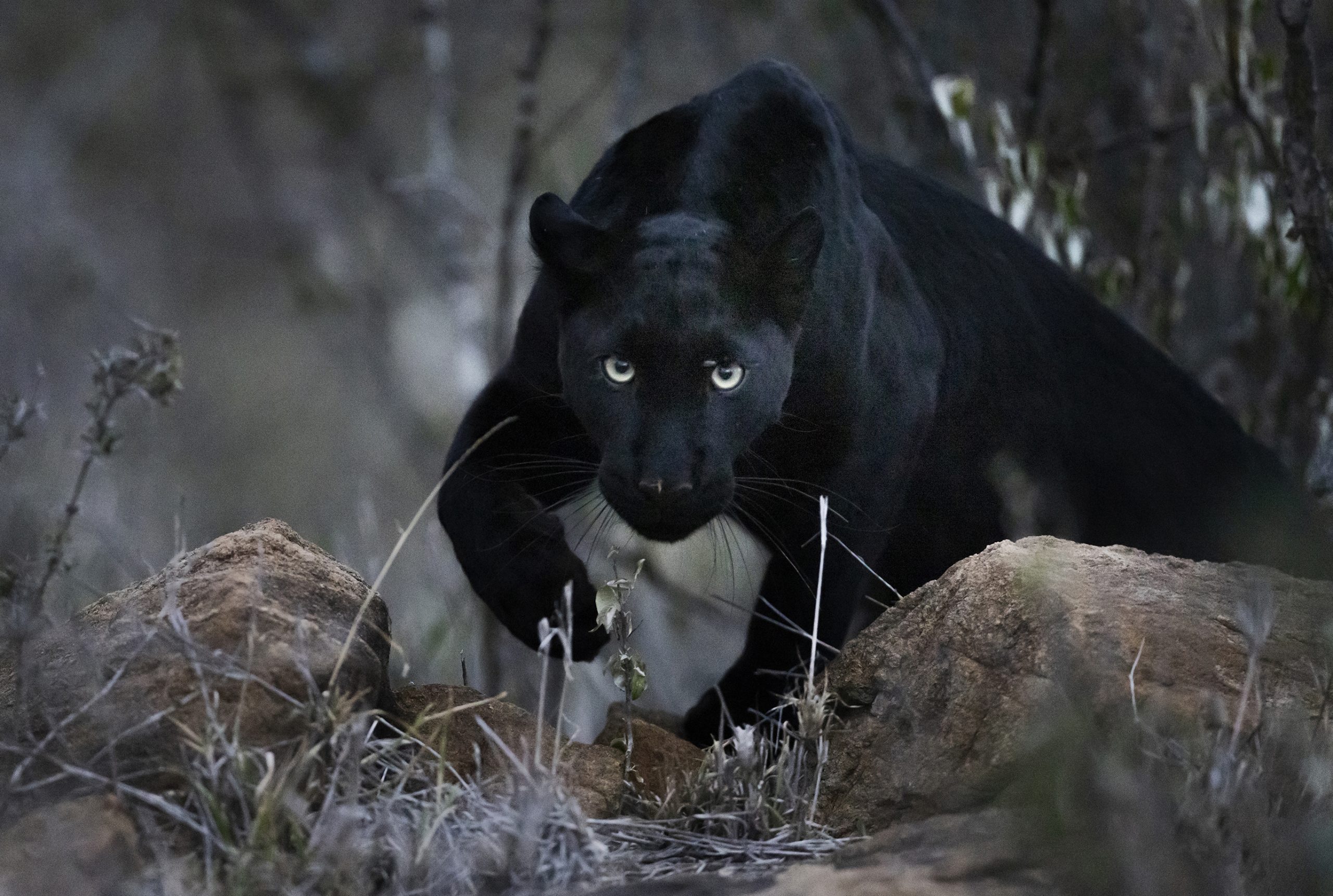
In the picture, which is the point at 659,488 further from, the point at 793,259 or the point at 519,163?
the point at 519,163

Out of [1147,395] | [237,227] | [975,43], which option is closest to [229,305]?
[237,227]

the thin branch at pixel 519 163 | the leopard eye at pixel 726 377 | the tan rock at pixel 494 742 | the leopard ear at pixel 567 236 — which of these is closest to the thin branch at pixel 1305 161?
the leopard eye at pixel 726 377

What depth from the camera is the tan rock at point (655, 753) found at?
2504 mm

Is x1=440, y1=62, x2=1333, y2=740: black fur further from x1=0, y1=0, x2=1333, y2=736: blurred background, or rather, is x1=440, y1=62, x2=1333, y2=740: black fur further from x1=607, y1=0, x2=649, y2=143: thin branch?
x1=607, y1=0, x2=649, y2=143: thin branch

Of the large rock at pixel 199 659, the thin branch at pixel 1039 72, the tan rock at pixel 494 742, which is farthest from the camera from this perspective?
the thin branch at pixel 1039 72

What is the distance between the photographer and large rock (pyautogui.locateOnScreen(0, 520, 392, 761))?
209cm

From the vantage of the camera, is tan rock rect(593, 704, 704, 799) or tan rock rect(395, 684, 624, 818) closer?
tan rock rect(395, 684, 624, 818)

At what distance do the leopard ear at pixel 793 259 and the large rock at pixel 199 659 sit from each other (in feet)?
3.09

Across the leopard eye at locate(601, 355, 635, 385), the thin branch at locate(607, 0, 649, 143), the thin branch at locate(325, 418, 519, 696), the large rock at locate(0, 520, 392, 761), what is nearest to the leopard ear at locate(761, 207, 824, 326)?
the leopard eye at locate(601, 355, 635, 385)

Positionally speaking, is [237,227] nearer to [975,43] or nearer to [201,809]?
[975,43]

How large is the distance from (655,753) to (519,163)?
3.40 metres

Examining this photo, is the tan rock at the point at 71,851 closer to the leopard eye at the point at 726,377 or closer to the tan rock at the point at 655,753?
the tan rock at the point at 655,753

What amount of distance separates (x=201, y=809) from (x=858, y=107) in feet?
18.7

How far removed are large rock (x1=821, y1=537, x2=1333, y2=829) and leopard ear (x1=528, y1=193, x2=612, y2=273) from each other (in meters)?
0.84
